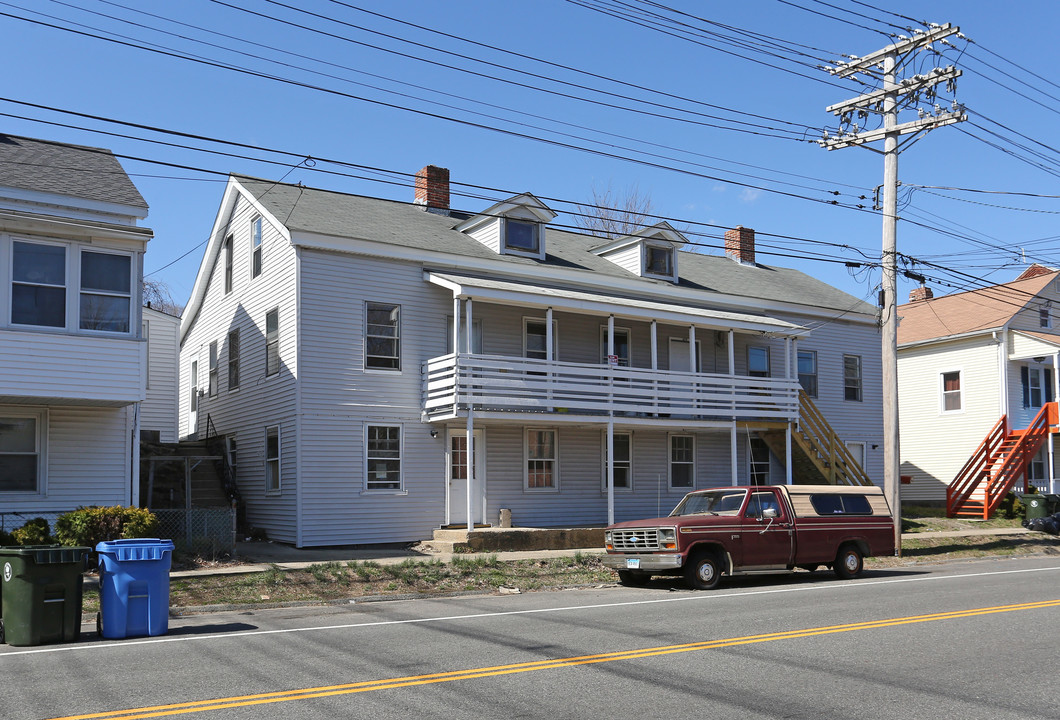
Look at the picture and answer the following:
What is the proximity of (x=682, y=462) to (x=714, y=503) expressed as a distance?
34.8ft

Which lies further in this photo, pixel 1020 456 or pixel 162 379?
pixel 1020 456

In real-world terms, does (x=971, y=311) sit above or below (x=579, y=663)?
above

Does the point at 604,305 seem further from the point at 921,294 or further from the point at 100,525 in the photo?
the point at 921,294

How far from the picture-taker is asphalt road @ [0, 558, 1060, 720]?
24.6ft

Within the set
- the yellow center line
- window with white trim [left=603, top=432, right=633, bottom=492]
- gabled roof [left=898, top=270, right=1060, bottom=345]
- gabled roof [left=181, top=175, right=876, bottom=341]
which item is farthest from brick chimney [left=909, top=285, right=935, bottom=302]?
the yellow center line

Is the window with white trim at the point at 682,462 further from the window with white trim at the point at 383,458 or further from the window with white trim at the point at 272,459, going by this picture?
the window with white trim at the point at 272,459

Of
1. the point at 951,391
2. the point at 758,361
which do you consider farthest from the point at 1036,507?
the point at 758,361

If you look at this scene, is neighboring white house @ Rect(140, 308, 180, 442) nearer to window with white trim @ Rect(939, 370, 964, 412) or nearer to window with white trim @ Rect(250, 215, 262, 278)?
window with white trim @ Rect(250, 215, 262, 278)

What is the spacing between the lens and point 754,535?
655 inches

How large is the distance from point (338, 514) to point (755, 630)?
505 inches

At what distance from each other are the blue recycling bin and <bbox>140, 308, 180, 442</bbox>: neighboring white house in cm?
1775

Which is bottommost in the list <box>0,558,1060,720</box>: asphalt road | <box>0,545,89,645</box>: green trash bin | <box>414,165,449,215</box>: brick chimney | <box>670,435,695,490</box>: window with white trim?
<box>0,558,1060,720</box>: asphalt road

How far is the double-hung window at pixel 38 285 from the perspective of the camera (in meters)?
17.3

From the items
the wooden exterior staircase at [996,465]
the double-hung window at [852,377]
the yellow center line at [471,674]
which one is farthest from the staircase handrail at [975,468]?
the yellow center line at [471,674]
